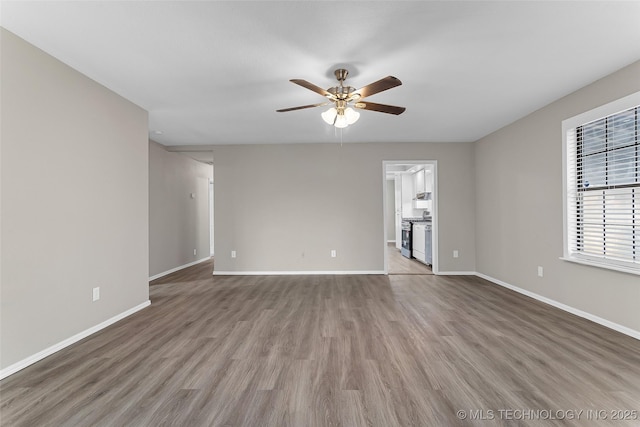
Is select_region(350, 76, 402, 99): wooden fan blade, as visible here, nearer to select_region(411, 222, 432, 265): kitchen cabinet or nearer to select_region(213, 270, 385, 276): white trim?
select_region(213, 270, 385, 276): white trim

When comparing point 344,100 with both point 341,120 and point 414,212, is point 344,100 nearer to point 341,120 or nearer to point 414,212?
point 341,120

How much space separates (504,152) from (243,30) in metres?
4.37

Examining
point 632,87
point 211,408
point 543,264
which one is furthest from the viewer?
point 543,264

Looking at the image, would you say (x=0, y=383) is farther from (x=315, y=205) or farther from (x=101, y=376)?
(x=315, y=205)

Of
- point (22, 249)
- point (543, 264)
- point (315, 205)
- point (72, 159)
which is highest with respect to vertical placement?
point (72, 159)

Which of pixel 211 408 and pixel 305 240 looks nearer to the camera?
pixel 211 408

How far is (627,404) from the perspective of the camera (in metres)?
1.67

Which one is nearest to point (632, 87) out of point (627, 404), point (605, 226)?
point (605, 226)

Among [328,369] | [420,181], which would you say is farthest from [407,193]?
[328,369]

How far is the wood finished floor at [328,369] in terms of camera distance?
5.38ft

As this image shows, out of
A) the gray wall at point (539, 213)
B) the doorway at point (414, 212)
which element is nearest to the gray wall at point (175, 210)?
the doorway at point (414, 212)

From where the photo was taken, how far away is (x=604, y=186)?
2.95 m

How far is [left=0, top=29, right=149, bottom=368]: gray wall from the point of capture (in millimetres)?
2094

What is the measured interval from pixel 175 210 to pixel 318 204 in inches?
123
